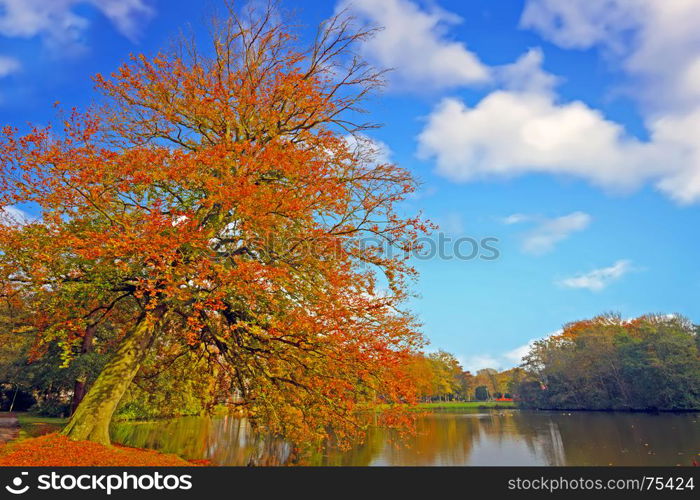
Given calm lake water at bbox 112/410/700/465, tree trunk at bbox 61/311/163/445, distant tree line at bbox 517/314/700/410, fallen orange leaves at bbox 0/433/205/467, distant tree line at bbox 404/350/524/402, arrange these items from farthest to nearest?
distant tree line at bbox 404/350/524/402, distant tree line at bbox 517/314/700/410, calm lake water at bbox 112/410/700/465, tree trunk at bbox 61/311/163/445, fallen orange leaves at bbox 0/433/205/467

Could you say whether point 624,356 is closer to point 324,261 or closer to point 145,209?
point 324,261

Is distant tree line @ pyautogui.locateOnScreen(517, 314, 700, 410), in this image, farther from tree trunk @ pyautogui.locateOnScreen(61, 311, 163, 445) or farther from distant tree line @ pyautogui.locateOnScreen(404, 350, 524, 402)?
tree trunk @ pyautogui.locateOnScreen(61, 311, 163, 445)

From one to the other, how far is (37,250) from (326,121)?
12.7m

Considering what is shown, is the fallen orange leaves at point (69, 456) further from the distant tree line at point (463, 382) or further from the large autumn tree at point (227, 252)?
the distant tree line at point (463, 382)

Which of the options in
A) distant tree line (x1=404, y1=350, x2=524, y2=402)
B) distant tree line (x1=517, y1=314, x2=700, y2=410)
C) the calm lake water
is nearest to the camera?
the calm lake water

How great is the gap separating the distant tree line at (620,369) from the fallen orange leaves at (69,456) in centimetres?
6751

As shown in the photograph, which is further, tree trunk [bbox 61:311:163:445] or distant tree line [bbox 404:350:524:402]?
distant tree line [bbox 404:350:524:402]

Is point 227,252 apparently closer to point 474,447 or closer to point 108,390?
point 108,390

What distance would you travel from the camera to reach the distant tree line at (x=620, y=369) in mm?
56906

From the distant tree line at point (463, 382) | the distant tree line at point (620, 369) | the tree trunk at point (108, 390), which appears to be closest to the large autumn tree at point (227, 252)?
→ the tree trunk at point (108, 390)

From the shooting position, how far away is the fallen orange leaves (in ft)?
36.3

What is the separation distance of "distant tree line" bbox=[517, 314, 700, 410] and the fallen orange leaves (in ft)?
222

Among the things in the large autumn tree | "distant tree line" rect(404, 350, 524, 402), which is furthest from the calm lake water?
"distant tree line" rect(404, 350, 524, 402)

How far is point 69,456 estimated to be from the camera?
11430 millimetres
